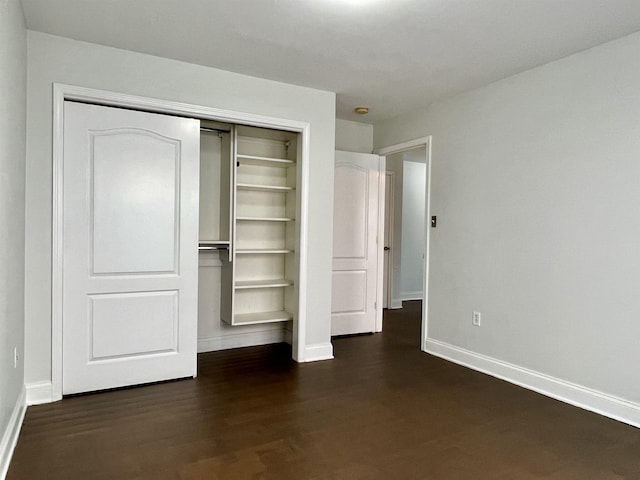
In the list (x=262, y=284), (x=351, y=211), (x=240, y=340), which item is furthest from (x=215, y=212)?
(x=351, y=211)

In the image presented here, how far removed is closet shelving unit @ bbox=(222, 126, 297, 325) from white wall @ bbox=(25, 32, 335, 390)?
1.25 ft

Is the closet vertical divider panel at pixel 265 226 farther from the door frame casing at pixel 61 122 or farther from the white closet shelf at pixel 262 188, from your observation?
the door frame casing at pixel 61 122

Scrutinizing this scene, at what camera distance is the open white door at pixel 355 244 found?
509 centimetres

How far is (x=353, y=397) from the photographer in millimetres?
3303

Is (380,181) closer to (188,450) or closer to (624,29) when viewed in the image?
(624,29)

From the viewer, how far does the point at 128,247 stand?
3.38 m

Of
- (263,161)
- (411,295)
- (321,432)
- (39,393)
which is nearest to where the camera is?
(321,432)

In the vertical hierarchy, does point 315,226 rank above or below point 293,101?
below

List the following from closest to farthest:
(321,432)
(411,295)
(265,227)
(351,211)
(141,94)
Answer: (321,432), (141,94), (265,227), (351,211), (411,295)

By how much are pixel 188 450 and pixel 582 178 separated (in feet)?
10.6

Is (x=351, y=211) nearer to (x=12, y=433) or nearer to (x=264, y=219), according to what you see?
(x=264, y=219)

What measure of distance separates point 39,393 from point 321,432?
200 centimetres

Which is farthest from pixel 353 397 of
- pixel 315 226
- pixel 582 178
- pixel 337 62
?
pixel 337 62

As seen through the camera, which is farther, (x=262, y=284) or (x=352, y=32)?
(x=262, y=284)
